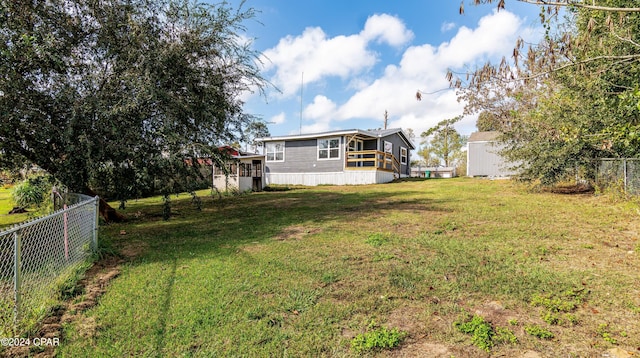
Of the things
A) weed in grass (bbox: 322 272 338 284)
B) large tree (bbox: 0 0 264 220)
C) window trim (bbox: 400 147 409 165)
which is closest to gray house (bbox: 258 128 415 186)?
window trim (bbox: 400 147 409 165)

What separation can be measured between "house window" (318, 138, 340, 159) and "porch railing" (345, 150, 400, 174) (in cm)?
82

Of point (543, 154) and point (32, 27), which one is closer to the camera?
point (32, 27)

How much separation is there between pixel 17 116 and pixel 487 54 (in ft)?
27.8

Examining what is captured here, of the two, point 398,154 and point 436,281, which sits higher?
point 398,154

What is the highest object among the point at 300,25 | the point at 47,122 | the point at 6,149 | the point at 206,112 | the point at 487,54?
the point at 300,25

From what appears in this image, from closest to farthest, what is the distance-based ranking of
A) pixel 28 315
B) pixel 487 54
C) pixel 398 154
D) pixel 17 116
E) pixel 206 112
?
pixel 28 315 < pixel 487 54 < pixel 17 116 < pixel 206 112 < pixel 398 154

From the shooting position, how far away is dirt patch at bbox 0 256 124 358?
246cm

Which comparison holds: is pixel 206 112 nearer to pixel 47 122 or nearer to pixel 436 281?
pixel 47 122

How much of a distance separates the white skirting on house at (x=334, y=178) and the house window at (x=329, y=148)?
1148 mm

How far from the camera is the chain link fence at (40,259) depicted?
8.97ft

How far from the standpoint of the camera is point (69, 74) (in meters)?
6.73

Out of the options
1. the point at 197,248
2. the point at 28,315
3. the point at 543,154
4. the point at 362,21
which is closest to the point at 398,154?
the point at 362,21

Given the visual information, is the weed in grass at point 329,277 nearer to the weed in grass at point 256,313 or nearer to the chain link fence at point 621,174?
the weed in grass at point 256,313

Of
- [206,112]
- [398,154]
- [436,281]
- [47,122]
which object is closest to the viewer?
[436,281]
